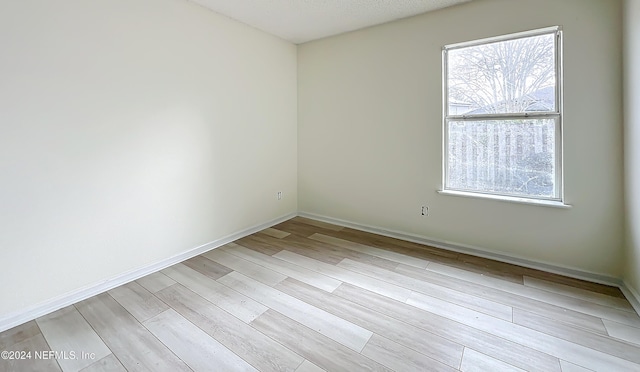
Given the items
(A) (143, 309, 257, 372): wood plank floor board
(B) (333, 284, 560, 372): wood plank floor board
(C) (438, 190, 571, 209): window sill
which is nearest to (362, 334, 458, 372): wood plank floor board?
(B) (333, 284, 560, 372): wood plank floor board

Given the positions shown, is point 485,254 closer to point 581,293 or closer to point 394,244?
point 581,293

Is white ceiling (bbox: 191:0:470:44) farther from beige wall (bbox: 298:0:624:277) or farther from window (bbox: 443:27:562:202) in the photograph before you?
window (bbox: 443:27:562:202)

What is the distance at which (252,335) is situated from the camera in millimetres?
1779

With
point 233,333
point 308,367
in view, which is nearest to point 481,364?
point 308,367

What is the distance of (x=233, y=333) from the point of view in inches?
70.9

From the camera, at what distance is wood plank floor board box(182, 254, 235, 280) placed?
2.59 m

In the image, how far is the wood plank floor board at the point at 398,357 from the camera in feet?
4.99

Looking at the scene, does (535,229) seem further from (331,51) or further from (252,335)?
(331,51)

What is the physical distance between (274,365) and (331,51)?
3.57 metres

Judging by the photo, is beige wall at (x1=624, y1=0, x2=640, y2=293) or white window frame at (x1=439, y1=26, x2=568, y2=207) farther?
white window frame at (x1=439, y1=26, x2=568, y2=207)

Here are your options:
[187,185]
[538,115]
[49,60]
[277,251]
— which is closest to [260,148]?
[187,185]

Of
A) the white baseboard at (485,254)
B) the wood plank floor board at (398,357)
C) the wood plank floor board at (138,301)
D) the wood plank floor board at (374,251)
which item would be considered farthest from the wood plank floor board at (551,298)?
the wood plank floor board at (138,301)

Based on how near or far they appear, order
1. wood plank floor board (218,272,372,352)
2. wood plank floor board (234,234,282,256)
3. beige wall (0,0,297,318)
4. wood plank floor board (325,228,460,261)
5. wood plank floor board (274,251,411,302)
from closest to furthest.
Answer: wood plank floor board (218,272,372,352) < beige wall (0,0,297,318) < wood plank floor board (274,251,411,302) < wood plank floor board (325,228,460,261) < wood plank floor board (234,234,282,256)

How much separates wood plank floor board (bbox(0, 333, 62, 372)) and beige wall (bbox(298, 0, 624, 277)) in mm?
3033
